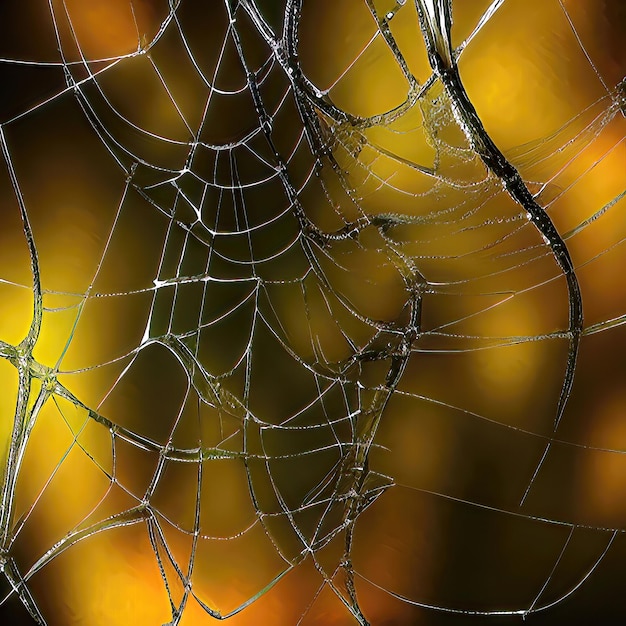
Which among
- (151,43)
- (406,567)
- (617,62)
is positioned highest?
(151,43)

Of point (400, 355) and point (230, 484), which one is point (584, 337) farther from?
point (230, 484)

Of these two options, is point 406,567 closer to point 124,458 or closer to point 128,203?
point 124,458

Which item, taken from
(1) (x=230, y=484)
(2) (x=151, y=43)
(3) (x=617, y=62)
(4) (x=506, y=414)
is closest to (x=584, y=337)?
(4) (x=506, y=414)

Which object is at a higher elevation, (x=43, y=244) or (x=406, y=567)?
(x=43, y=244)

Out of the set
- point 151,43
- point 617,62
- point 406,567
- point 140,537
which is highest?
point 151,43

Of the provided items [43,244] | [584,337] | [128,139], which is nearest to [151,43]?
[128,139]

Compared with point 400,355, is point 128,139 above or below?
above
